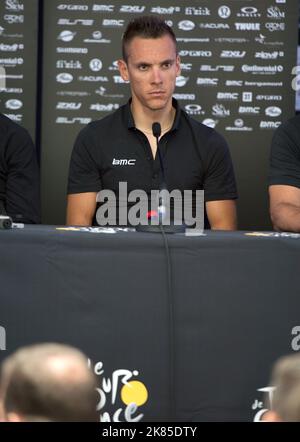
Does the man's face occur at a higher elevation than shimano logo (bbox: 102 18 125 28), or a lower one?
lower

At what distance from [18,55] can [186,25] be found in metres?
1.04

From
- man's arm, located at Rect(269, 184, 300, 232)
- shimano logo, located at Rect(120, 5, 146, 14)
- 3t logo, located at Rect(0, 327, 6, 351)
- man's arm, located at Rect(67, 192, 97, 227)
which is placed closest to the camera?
3t logo, located at Rect(0, 327, 6, 351)

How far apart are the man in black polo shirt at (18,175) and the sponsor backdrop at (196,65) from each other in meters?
1.43

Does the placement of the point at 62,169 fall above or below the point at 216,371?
above

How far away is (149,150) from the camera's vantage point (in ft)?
12.4

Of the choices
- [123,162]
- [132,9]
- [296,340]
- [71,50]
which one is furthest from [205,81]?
[296,340]

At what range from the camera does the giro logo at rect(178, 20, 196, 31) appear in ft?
17.7

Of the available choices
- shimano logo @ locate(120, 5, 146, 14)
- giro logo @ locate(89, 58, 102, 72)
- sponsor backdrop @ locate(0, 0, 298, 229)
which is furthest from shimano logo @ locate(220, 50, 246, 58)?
giro logo @ locate(89, 58, 102, 72)

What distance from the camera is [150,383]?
2.46 meters

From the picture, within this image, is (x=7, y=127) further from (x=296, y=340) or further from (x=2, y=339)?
(x=296, y=340)

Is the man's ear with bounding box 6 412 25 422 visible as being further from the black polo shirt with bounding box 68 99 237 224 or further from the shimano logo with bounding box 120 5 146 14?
the shimano logo with bounding box 120 5 146 14
